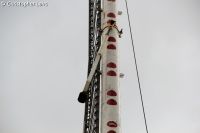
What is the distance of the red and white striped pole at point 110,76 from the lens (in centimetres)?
833

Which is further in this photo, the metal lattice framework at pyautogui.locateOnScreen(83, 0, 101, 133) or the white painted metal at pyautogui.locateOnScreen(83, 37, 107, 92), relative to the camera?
the metal lattice framework at pyautogui.locateOnScreen(83, 0, 101, 133)

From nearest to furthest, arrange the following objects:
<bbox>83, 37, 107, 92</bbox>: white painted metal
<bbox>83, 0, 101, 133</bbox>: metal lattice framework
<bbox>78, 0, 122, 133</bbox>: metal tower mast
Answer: <bbox>83, 37, 107, 92</bbox>: white painted metal < <bbox>78, 0, 122, 133</bbox>: metal tower mast < <bbox>83, 0, 101, 133</bbox>: metal lattice framework

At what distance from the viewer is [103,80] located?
9.09 meters

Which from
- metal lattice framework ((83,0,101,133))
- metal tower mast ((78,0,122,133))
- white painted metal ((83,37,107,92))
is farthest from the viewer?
metal lattice framework ((83,0,101,133))

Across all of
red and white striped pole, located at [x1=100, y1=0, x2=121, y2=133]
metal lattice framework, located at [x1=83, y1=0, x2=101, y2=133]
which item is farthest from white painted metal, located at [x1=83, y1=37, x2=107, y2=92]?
metal lattice framework, located at [x1=83, y1=0, x2=101, y2=133]

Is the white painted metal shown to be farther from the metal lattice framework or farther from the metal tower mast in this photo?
the metal lattice framework

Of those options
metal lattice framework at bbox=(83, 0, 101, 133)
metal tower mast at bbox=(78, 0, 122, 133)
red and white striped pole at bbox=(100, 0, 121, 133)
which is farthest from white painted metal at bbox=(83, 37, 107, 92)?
metal lattice framework at bbox=(83, 0, 101, 133)

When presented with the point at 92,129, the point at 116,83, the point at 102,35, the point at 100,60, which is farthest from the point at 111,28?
the point at 92,129

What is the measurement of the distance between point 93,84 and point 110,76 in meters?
0.48

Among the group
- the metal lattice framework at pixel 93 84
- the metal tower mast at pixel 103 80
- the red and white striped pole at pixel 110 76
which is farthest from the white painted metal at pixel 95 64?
the metal lattice framework at pixel 93 84

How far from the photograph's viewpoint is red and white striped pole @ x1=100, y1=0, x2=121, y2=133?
833 cm

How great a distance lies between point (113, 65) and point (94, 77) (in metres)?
0.55

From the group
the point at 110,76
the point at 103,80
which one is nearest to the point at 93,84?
the point at 103,80

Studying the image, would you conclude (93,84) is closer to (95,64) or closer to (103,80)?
(103,80)
